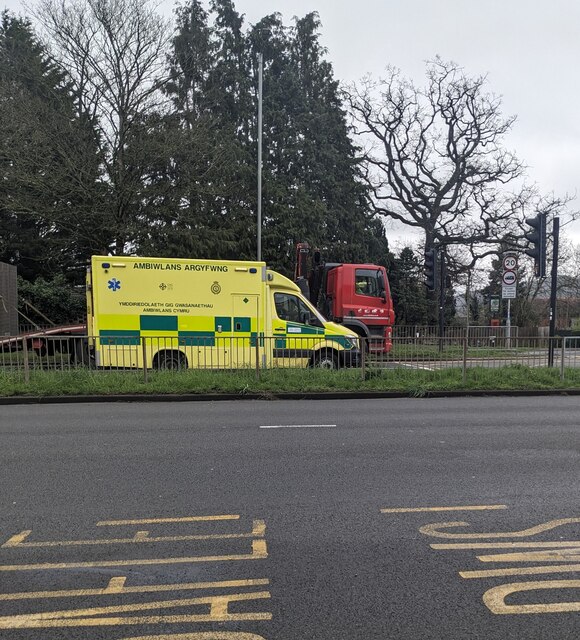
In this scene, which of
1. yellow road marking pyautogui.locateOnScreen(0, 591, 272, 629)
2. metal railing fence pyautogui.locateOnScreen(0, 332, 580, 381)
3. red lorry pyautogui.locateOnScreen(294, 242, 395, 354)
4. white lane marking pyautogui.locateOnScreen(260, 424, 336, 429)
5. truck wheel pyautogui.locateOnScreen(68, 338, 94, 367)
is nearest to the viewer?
yellow road marking pyautogui.locateOnScreen(0, 591, 272, 629)

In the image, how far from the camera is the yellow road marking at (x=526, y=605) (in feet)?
9.00

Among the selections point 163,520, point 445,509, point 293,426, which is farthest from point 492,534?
point 293,426

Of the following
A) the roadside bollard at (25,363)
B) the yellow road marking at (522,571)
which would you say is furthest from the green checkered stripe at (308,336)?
the yellow road marking at (522,571)

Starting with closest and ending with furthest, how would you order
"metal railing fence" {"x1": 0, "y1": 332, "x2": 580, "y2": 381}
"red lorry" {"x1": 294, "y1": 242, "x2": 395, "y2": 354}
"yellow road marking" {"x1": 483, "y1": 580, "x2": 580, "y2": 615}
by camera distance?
"yellow road marking" {"x1": 483, "y1": 580, "x2": 580, "y2": 615}, "metal railing fence" {"x1": 0, "y1": 332, "x2": 580, "y2": 381}, "red lorry" {"x1": 294, "y1": 242, "x2": 395, "y2": 354}

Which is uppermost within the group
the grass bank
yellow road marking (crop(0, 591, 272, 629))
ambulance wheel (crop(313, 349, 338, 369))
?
ambulance wheel (crop(313, 349, 338, 369))

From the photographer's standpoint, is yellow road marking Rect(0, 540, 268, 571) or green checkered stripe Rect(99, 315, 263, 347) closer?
yellow road marking Rect(0, 540, 268, 571)

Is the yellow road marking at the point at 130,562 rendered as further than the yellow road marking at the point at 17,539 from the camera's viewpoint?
No

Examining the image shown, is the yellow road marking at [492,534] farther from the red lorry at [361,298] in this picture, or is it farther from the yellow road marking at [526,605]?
the red lorry at [361,298]

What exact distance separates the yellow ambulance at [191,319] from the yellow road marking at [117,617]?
873 cm

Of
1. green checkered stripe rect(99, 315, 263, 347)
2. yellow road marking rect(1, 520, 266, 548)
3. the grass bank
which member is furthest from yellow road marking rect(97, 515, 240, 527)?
green checkered stripe rect(99, 315, 263, 347)

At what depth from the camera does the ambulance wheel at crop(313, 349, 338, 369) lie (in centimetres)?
1225

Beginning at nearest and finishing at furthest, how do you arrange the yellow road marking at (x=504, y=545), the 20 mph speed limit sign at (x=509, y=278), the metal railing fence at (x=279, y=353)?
1. the yellow road marking at (x=504, y=545)
2. the metal railing fence at (x=279, y=353)
3. the 20 mph speed limit sign at (x=509, y=278)

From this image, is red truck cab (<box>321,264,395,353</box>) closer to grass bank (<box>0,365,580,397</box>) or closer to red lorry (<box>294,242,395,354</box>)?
red lorry (<box>294,242,395,354</box>)

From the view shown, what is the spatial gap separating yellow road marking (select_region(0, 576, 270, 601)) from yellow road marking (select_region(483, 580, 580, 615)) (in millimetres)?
1291
